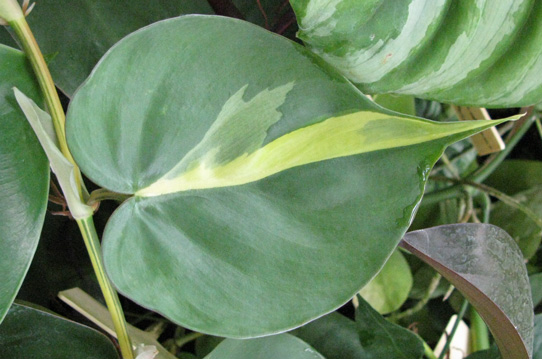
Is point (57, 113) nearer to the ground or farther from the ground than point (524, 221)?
farther from the ground

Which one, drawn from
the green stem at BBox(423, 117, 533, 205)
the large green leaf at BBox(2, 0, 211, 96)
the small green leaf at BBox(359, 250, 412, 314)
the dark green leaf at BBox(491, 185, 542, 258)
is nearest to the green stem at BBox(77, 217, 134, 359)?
the large green leaf at BBox(2, 0, 211, 96)

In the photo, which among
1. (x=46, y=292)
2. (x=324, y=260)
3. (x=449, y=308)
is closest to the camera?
(x=324, y=260)

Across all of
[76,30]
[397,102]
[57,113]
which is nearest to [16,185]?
[57,113]

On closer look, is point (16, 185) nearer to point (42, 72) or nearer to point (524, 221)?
→ point (42, 72)

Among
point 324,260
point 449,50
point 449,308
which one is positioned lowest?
point 449,308

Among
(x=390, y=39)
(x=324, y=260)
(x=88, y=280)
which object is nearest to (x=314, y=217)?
(x=324, y=260)

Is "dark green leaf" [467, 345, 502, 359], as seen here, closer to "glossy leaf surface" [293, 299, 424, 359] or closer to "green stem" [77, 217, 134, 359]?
"glossy leaf surface" [293, 299, 424, 359]

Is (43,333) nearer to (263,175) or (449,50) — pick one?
(263,175)
